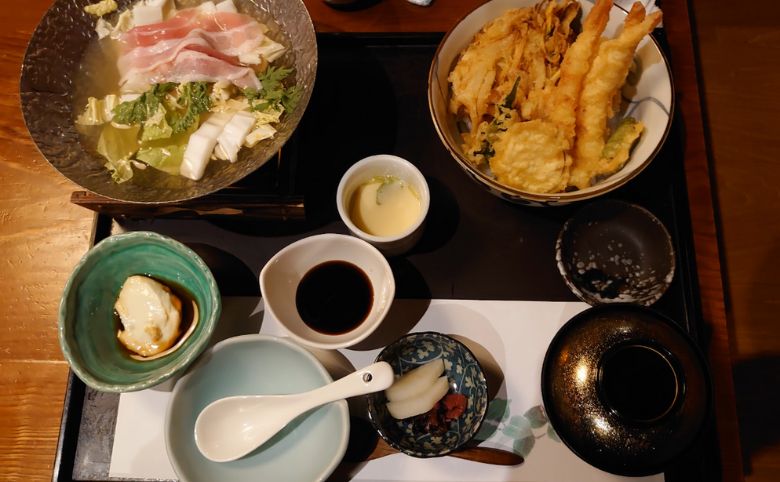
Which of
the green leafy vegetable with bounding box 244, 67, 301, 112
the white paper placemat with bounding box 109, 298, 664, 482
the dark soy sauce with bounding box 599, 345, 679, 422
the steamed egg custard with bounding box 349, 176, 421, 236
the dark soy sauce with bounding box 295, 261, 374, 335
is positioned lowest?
the white paper placemat with bounding box 109, 298, 664, 482

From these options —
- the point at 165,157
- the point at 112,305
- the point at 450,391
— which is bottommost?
the point at 450,391

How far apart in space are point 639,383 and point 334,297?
0.91 m

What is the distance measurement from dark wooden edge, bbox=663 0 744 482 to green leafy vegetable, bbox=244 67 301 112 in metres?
1.34

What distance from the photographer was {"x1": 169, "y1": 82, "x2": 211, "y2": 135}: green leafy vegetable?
1753 mm

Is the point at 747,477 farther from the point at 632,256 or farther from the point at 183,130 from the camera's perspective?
the point at 183,130

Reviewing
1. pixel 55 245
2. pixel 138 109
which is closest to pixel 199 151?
pixel 138 109

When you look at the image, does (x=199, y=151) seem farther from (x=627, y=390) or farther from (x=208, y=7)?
(x=627, y=390)

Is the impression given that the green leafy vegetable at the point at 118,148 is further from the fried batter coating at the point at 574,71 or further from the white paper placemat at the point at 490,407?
the fried batter coating at the point at 574,71

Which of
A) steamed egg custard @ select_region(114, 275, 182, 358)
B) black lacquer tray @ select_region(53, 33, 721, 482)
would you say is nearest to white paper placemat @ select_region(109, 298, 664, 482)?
black lacquer tray @ select_region(53, 33, 721, 482)

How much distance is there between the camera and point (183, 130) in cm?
174

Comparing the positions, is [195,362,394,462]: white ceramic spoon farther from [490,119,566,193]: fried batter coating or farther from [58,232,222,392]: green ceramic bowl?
[490,119,566,193]: fried batter coating

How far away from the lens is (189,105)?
5.79ft

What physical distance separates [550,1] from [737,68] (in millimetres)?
1216

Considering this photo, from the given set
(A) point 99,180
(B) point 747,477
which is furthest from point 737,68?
(A) point 99,180
